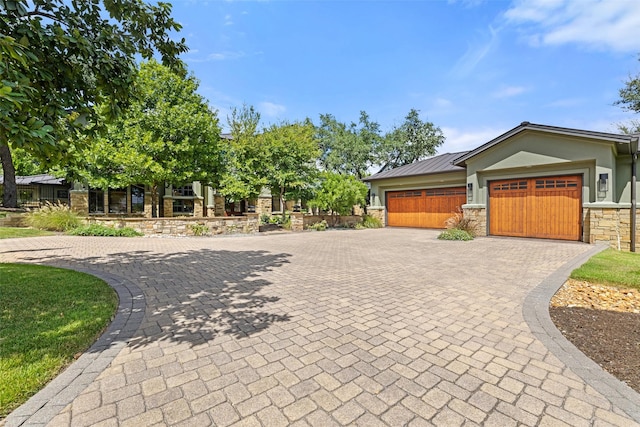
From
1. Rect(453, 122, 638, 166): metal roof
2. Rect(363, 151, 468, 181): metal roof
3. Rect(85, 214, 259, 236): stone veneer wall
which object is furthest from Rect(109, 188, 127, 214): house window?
Rect(453, 122, 638, 166): metal roof

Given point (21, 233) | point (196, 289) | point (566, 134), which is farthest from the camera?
point (21, 233)

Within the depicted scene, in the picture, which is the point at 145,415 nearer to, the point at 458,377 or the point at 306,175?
the point at 458,377

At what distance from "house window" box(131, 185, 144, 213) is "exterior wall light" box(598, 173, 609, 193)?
27755mm

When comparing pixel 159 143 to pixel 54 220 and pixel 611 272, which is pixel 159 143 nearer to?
pixel 54 220

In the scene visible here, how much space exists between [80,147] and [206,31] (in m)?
5.61

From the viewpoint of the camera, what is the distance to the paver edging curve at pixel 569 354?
236cm

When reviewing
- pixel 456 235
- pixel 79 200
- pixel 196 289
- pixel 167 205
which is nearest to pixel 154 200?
pixel 167 205

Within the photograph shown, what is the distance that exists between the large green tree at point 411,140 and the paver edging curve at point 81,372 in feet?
99.1

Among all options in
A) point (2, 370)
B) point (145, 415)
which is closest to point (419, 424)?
point (145, 415)

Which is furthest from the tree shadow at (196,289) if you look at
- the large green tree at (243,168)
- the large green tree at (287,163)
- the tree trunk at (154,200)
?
the tree trunk at (154,200)

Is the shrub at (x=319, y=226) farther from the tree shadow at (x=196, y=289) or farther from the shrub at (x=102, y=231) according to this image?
the shrub at (x=102, y=231)

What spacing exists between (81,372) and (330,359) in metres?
2.30

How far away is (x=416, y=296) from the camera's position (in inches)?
199

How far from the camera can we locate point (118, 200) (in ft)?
77.9
